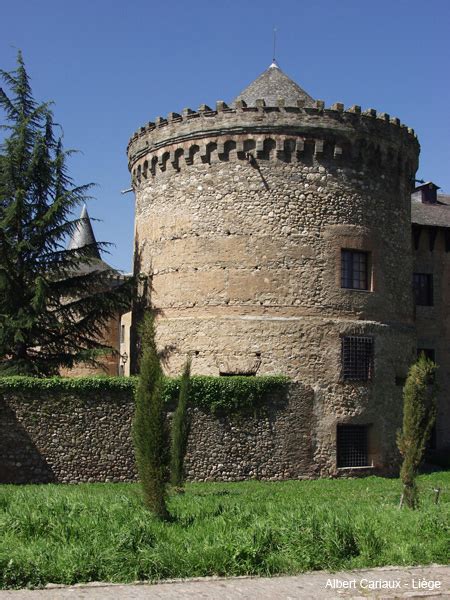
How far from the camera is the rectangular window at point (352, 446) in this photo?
2125cm

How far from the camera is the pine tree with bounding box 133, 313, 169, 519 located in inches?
462

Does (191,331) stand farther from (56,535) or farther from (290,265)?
(56,535)

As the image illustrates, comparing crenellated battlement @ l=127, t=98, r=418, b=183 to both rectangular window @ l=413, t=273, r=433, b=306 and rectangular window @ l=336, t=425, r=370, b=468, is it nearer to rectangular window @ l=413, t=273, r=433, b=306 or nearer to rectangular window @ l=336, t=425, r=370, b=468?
rectangular window @ l=413, t=273, r=433, b=306

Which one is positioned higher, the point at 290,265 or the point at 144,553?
the point at 290,265

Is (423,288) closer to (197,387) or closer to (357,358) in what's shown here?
(357,358)

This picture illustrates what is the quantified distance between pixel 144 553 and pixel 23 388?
10.1 meters

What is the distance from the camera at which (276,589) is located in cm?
898

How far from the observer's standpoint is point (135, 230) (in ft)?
81.1

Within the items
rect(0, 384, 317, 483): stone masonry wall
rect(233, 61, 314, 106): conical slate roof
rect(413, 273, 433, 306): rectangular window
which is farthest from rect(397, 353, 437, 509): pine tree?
rect(413, 273, 433, 306): rectangular window

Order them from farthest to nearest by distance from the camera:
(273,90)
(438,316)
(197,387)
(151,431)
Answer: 1. (438,316)
2. (273,90)
3. (197,387)
4. (151,431)

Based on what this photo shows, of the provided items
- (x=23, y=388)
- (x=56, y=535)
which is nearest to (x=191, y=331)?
(x=23, y=388)

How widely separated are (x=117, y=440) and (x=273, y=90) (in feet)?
41.5

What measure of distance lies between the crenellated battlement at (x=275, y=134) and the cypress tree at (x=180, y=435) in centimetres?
748

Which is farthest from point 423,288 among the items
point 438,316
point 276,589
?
point 276,589
